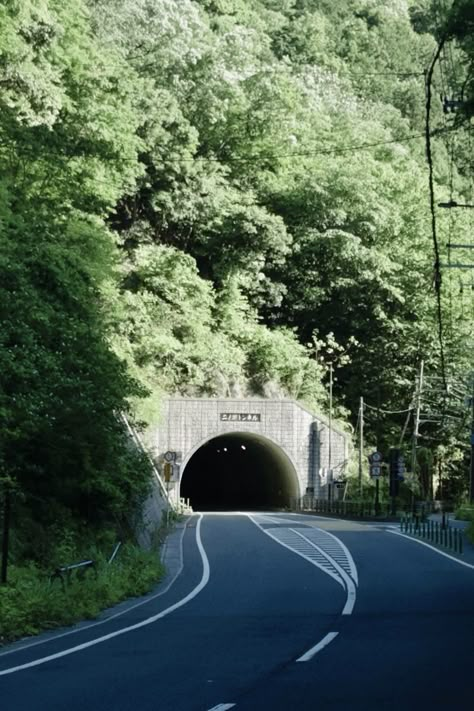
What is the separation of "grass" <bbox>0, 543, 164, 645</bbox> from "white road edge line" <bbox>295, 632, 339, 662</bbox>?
11.8 feet

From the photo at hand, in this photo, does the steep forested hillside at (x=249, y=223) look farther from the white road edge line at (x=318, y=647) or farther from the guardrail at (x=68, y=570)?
the white road edge line at (x=318, y=647)

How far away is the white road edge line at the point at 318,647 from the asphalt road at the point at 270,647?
3 cm

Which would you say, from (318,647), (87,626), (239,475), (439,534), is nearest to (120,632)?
(87,626)

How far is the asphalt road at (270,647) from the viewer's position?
1007 cm

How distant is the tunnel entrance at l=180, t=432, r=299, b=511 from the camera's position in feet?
210

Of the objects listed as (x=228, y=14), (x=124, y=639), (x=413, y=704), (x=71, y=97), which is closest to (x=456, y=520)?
(x=71, y=97)

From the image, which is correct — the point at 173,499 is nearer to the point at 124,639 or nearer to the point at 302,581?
the point at 302,581

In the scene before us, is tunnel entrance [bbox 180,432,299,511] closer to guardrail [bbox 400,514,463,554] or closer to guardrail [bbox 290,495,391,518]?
guardrail [bbox 290,495,391,518]

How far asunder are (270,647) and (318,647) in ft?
1.73

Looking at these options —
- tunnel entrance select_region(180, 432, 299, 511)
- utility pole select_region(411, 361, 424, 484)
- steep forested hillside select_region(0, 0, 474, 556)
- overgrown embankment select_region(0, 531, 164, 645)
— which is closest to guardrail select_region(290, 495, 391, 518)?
tunnel entrance select_region(180, 432, 299, 511)

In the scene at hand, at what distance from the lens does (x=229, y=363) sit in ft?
205

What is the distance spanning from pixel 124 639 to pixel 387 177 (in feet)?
197

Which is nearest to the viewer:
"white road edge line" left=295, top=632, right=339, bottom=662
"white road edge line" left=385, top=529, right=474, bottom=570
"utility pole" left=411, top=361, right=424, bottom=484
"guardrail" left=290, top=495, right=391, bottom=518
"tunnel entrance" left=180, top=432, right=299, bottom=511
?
"white road edge line" left=295, top=632, right=339, bottom=662

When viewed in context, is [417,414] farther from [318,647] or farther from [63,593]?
[318,647]
